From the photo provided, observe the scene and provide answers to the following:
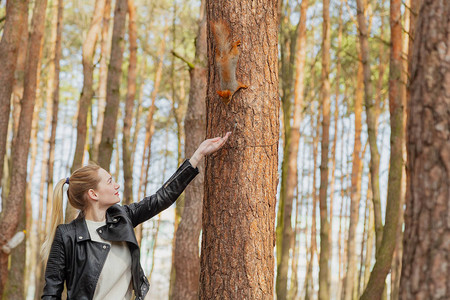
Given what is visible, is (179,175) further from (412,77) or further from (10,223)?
(10,223)

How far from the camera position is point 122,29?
9.40 meters

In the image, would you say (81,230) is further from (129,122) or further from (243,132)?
(129,122)

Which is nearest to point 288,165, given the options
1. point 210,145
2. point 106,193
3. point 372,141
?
point 372,141

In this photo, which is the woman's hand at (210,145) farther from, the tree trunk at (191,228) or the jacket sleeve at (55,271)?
the tree trunk at (191,228)

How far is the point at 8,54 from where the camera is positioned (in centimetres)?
762

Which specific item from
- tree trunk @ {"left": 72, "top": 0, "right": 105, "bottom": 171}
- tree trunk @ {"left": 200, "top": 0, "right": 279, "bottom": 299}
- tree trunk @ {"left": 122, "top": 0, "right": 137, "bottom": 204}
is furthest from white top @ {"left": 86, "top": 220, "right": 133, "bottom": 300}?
tree trunk @ {"left": 122, "top": 0, "right": 137, "bottom": 204}

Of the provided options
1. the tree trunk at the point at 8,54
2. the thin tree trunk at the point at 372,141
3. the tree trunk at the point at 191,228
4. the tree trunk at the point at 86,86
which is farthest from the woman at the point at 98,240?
the tree trunk at the point at 86,86

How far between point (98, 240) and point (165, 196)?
0.47 m

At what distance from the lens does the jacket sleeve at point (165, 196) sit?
3.43 meters

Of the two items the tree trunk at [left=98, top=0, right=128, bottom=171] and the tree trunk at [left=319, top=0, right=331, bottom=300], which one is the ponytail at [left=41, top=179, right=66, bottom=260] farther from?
the tree trunk at [left=319, top=0, right=331, bottom=300]

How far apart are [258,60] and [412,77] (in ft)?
4.41

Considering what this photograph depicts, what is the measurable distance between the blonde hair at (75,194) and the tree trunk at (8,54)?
4.55 meters

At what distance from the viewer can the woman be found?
3.13 m

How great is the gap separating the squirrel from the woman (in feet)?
0.85
